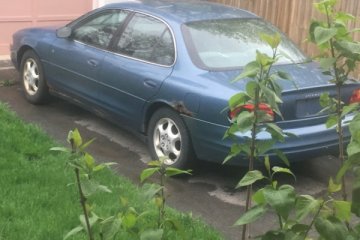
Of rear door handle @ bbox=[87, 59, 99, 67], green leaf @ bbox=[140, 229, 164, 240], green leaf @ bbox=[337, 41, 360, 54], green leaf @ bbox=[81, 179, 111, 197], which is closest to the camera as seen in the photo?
green leaf @ bbox=[337, 41, 360, 54]

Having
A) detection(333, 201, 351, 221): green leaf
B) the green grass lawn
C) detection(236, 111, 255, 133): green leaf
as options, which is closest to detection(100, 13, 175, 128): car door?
the green grass lawn

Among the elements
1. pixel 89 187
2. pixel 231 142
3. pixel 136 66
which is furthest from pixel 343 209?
pixel 136 66

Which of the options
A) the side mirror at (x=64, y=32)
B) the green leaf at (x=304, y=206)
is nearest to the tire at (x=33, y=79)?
the side mirror at (x=64, y=32)

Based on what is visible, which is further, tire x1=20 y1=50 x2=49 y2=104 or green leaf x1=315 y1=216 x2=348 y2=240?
tire x1=20 y1=50 x2=49 y2=104

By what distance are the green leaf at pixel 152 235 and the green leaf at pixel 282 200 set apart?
44 centimetres

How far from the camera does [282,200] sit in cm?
191

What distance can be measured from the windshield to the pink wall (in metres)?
5.10

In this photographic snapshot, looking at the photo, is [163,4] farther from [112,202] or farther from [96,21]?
[112,202]

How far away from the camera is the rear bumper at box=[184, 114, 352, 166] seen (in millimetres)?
5445

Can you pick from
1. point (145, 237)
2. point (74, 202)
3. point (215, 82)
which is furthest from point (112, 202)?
point (145, 237)

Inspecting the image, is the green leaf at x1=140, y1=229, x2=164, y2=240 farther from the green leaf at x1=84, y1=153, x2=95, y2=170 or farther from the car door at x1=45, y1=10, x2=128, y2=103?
the car door at x1=45, y1=10, x2=128, y2=103

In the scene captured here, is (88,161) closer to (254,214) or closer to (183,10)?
(254,214)

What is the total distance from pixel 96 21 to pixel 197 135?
233 centimetres

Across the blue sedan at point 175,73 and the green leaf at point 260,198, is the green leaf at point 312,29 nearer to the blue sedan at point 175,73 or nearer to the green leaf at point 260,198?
the green leaf at point 260,198
